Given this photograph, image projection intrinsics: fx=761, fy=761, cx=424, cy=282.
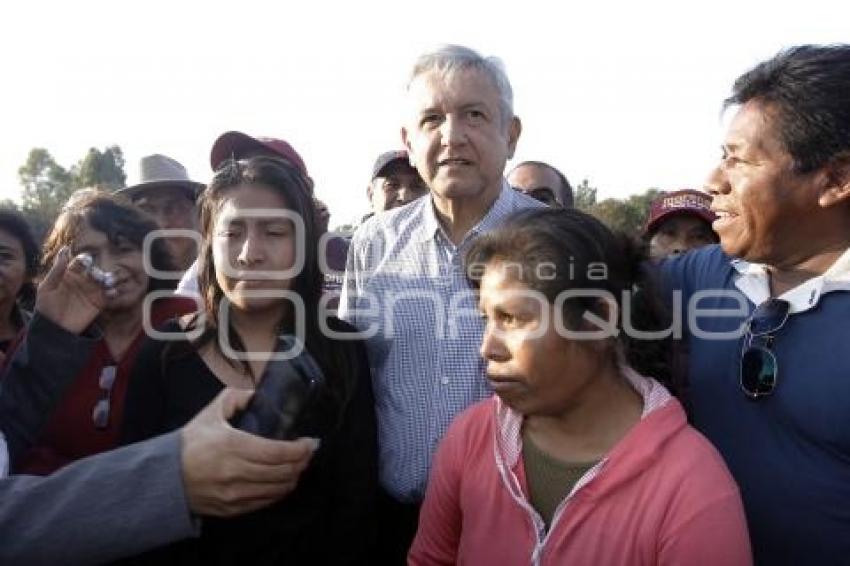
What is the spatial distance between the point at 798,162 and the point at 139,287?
222 centimetres

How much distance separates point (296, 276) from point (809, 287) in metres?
1.44

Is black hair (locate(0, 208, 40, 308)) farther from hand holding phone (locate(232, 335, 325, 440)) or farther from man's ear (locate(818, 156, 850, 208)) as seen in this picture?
man's ear (locate(818, 156, 850, 208))

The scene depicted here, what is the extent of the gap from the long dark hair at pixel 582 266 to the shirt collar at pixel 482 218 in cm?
56

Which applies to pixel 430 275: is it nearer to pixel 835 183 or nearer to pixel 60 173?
pixel 835 183

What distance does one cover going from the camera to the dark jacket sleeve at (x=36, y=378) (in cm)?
212

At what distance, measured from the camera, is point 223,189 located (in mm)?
2422

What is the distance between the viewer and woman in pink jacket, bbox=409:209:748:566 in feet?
5.24

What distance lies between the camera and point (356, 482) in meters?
2.15

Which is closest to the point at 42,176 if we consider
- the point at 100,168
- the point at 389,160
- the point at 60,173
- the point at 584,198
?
the point at 60,173

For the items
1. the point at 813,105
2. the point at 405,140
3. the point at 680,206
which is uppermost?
the point at 405,140

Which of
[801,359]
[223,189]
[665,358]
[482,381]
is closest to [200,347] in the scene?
[223,189]

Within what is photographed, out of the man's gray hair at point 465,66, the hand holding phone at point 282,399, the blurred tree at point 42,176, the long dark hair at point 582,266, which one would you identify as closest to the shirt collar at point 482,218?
the man's gray hair at point 465,66

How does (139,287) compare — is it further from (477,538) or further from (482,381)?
(477,538)

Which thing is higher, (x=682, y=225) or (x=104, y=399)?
(x=682, y=225)
